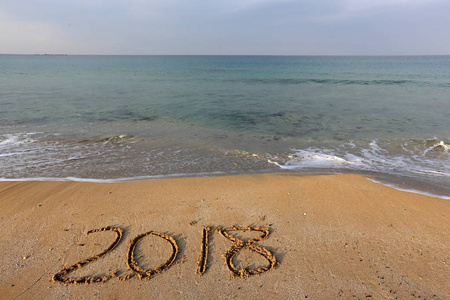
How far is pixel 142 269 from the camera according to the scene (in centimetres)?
364

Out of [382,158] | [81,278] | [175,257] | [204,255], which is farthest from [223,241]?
[382,158]

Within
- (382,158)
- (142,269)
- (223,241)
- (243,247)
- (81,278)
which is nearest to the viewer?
(81,278)

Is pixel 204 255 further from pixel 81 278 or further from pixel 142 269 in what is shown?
pixel 81 278

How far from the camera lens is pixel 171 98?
64.3 feet

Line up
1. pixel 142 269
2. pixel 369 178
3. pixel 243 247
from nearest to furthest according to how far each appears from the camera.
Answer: pixel 142 269 → pixel 243 247 → pixel 369 178

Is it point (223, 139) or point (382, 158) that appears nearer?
point (382, 158)

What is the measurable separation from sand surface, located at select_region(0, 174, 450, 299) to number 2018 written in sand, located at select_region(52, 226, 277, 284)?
16 mm

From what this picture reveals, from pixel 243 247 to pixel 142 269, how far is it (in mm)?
1438

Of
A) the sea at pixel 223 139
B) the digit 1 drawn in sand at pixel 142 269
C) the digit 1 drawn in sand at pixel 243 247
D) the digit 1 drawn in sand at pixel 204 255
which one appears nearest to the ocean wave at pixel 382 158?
the sea at pixel 223 139

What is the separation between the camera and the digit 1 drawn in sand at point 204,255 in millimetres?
3637

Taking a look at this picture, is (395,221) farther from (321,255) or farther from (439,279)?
(321,255)

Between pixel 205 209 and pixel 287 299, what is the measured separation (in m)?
2.34

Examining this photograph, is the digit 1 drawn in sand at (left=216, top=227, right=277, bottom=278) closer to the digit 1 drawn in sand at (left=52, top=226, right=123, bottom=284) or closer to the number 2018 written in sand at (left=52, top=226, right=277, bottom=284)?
the number 2018 written in sand at (left=52, top=226, right=277, bottom=284)

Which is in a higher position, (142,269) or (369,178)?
(142,269)
